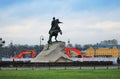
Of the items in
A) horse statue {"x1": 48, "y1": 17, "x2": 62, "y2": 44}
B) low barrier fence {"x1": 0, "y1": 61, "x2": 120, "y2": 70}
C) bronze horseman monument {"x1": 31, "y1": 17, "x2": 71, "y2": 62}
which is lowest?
low barrier fence {"x1": 0, "y1": 61, "x2": 120, "y2": 70}

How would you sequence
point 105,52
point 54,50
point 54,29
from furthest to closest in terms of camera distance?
1. point 105,52
2. point 54,29
3. point 54,50

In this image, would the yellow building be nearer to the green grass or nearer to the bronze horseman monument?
the bronze horseman monument

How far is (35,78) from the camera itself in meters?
28.5

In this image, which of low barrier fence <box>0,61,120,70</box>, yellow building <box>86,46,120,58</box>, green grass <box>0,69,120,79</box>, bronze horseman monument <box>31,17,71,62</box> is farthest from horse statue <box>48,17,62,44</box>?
yellow building <box>86,46,120,58</box>

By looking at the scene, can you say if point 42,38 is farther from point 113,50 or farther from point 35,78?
point 113,50

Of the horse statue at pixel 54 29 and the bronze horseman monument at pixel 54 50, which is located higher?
the horse statue at pixel 54 29

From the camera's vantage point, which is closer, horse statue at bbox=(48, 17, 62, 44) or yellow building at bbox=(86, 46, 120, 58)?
horse statue at bbox=(48, 17, 62, 44)

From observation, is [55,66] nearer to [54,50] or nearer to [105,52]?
[54,50]

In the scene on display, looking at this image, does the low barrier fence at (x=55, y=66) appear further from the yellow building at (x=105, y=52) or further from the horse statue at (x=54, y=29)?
the yellow building at (x=105, y=52)

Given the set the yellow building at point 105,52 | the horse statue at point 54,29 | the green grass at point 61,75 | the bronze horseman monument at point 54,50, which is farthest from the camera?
the yellow building at point 105,52

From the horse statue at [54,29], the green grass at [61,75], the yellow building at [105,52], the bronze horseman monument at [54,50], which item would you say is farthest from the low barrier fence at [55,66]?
the yellow building at [105,52]

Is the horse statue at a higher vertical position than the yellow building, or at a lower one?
higher

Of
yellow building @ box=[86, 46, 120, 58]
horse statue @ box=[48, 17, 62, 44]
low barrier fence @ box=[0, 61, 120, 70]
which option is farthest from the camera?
yellow building @ box=[86, 46, 120, 58]

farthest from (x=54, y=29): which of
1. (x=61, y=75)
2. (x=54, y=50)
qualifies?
(x=61, y=75)
